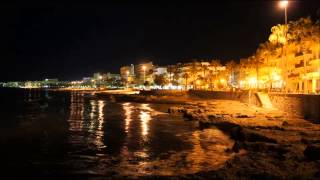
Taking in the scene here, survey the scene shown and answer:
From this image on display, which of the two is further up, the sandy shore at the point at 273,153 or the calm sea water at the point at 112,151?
the sandy shore at the point at 273,153

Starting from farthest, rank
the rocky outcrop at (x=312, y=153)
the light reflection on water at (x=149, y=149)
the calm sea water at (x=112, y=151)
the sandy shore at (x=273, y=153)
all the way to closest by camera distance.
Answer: the light reflection on water at (x=149, y=149), the calm sea water at (x=112, y=151), the rocky outcrop at (x=312, y=153), the sandy shore at (x=273, y=153)

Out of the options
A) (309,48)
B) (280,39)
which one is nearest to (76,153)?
(309,48)

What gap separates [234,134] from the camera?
29.2m

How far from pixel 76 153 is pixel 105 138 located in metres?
6.90

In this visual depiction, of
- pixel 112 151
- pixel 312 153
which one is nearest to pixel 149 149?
pixel 112 151

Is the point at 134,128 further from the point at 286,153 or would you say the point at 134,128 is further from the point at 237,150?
the point at 286,153

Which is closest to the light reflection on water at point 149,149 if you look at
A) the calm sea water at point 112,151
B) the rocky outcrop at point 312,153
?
the calm sea water at point 112,151

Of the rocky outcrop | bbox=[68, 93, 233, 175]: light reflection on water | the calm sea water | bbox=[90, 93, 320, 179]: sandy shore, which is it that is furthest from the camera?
bbox=[68, 93, 233, 175]: light reflection on water

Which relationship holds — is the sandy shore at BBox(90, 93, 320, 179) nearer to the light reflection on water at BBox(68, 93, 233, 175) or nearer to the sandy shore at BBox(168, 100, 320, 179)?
the sandy shore at BBox(168, 100, 320, 179)

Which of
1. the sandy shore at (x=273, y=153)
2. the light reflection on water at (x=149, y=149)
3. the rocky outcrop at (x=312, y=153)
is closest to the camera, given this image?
the sandy shore at (x=273, y=153)

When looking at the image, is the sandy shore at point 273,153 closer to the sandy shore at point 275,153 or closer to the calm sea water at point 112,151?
the sandy shore at point 275,153

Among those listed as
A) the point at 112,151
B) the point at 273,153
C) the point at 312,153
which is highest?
the point at 312,153

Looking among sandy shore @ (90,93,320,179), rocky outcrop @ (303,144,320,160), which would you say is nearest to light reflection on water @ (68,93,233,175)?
sandy shore @ (90,93,320,179)

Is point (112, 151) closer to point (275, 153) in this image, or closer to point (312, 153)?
point (275, 153)
